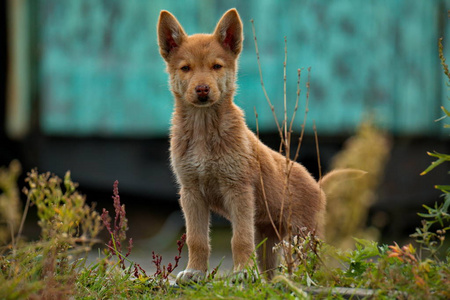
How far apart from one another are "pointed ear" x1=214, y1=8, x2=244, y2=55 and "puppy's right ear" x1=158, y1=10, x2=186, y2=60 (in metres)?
0.28

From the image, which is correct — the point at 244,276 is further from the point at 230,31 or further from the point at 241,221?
the point at 230,31

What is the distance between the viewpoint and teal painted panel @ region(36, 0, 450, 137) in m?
10.3

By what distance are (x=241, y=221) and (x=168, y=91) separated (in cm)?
649

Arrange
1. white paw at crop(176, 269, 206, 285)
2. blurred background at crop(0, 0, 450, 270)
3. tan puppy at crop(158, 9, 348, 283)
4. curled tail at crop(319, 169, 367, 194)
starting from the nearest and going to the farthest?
white paw at crop(176, 269, 206, 285)
tan puppy at crop(158, 9, 348, 283)
curled tail at crop(319, 169, 367, 194)
blurred background at crop(0, 0, 450, 270)

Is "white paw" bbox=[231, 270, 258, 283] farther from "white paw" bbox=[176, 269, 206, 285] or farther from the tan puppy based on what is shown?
"white paw" bbox=[176, 269, 206, 285]

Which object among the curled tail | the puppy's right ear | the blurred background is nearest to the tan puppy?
the puppy's right ear

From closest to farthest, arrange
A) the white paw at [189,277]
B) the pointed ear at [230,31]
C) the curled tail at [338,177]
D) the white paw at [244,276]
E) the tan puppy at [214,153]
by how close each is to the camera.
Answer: the white paw at [244,276] → the white paw at [189,277] → the tan puppy at [214,153] → the pointed ear at [230,31] → the curled tail at [338,177]

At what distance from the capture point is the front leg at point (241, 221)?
418cm

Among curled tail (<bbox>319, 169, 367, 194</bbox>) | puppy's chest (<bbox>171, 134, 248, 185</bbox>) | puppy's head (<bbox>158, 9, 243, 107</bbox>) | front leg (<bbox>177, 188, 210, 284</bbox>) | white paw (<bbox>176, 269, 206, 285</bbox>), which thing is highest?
puppy's head (<bbox>158, 9, 243, 107</bbox>)

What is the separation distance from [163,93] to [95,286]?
21.5ft

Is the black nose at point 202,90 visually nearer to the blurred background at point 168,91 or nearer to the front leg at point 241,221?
the front leg at point 241,221

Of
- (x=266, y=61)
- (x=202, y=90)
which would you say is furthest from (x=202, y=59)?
(x=266, y=61)

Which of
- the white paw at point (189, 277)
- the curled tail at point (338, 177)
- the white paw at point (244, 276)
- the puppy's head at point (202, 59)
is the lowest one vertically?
the white paw at point (189, 277)

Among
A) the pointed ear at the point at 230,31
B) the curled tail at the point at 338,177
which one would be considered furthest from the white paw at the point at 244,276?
the pointed ear at the point at 230,31
